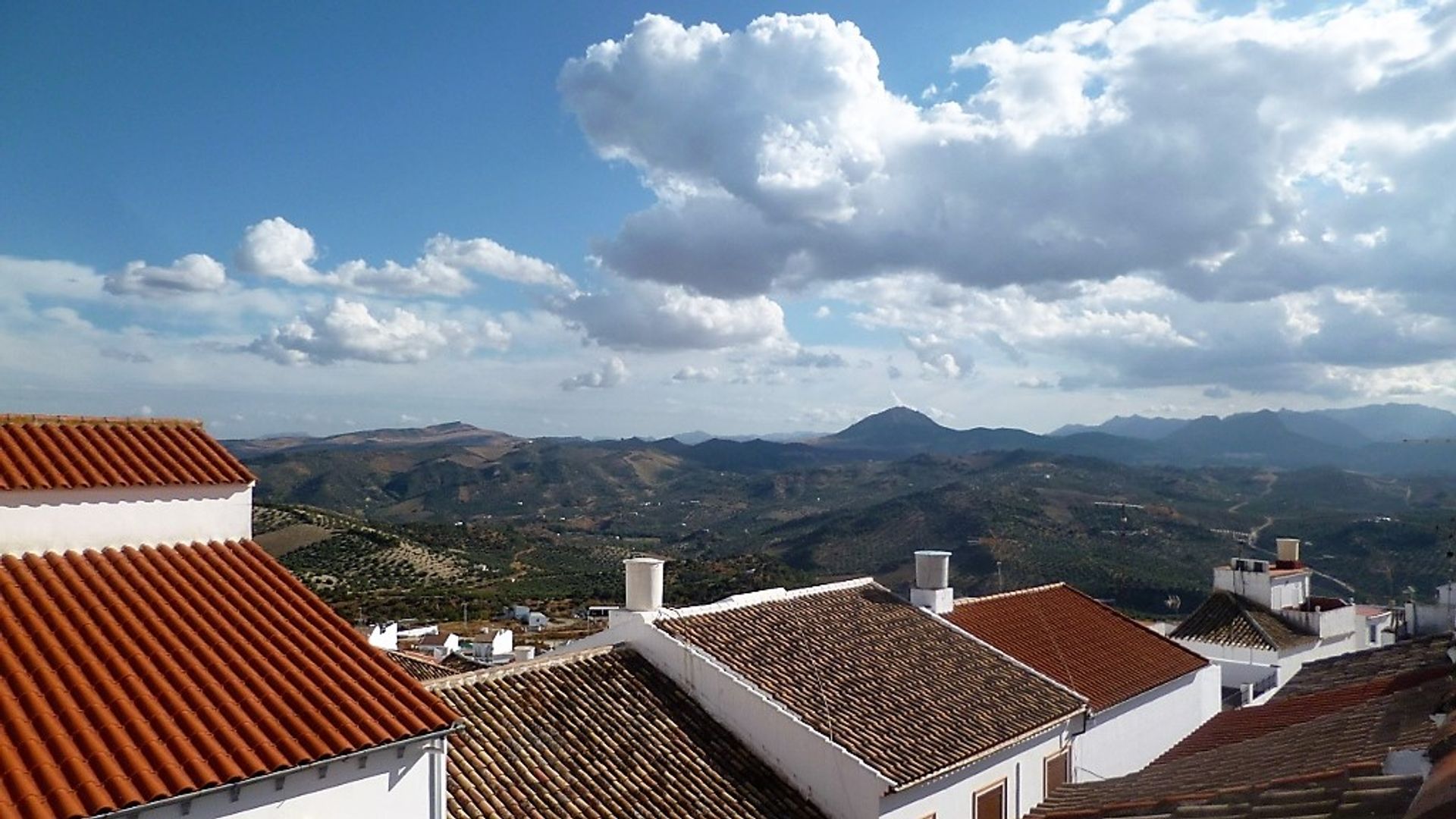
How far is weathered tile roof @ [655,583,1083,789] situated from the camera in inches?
479

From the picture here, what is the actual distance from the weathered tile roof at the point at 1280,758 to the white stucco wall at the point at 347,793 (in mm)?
5422

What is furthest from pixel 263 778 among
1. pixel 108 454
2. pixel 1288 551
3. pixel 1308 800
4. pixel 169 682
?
pixel 1288 551

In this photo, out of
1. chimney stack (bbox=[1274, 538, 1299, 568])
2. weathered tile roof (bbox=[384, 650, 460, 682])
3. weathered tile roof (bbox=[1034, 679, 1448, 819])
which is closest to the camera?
weathered tile roof (bbox=[1034, 679, 1448, 819])

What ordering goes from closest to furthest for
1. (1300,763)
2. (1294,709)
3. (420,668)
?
(1300,763), (1294,709), (420,668)

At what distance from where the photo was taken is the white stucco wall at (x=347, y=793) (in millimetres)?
6078

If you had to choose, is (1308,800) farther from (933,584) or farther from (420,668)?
(420,668)

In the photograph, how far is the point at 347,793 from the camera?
680 centimetres

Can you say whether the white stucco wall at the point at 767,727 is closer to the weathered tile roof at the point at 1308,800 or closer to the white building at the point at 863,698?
the white building at the point at 863,698

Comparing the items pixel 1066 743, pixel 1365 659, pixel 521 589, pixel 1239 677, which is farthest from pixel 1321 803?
pixel 521 589

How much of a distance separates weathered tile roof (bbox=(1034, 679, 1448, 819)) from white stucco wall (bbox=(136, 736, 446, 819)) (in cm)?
542

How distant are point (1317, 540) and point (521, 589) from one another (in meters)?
76.7

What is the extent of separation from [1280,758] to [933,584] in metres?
10.7

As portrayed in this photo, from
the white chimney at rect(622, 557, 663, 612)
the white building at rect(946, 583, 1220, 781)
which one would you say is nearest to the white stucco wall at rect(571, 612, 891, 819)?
the white chimney at rect(622, 557, 663, 612)

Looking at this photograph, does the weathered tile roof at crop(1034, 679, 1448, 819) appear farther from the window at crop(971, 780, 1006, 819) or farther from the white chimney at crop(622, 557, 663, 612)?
the white chimney at crop(622, 557, 663, 612)
